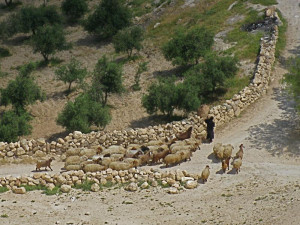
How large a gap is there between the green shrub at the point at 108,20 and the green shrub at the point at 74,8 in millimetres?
4711

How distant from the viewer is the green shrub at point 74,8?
5634cm

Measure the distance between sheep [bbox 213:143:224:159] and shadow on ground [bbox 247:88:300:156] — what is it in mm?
2046

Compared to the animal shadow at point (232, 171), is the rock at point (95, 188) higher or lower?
lower

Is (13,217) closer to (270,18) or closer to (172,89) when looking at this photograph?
(172,89)

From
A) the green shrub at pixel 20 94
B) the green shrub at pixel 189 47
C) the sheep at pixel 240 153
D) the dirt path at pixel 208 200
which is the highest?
the green shrub at pixel 189 47

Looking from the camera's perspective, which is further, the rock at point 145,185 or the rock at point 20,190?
the rock at point 20,190

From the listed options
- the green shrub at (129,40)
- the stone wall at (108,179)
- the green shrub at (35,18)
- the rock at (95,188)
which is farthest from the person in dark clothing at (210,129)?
the green shrub at (35,18)

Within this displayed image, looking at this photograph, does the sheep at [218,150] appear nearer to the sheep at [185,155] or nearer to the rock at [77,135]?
the sheep at [185,155]

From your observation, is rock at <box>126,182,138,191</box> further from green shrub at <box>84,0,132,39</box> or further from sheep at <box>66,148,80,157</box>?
green shrub at <box>84,0,132,39</box>

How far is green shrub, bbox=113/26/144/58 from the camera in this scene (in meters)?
44.8

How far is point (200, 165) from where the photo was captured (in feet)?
83.7

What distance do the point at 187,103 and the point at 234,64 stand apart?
5.12 m

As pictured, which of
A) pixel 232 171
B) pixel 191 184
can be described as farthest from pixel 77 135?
pixel 232 171

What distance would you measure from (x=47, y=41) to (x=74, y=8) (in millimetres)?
11488
